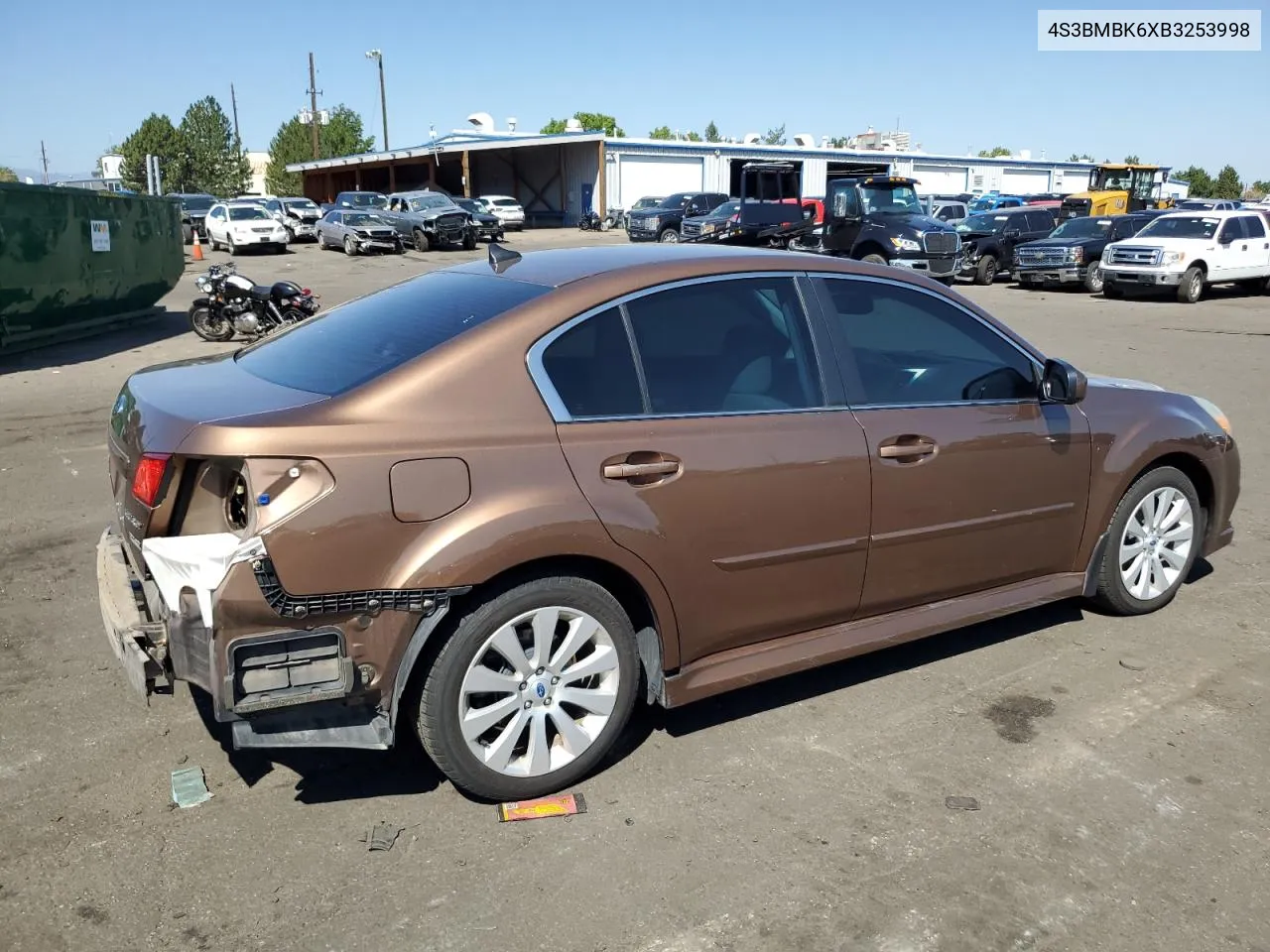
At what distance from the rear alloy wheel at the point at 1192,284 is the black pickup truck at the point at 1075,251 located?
1.80 m

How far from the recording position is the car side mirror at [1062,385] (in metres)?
4.18

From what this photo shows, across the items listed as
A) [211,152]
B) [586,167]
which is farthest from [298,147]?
[586,167]

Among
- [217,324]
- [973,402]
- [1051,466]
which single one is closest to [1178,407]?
[1051,466]

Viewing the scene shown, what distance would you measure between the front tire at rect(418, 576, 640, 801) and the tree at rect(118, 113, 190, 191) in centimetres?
7720

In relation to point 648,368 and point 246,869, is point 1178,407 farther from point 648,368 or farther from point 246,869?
point 246,869

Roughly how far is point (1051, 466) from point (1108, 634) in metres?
0.97

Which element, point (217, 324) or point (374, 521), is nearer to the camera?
point (374, 521)

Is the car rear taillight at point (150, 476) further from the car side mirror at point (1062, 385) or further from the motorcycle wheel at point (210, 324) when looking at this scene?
the motorcycle wheel at point (210, 324)

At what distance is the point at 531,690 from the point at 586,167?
47.2 m

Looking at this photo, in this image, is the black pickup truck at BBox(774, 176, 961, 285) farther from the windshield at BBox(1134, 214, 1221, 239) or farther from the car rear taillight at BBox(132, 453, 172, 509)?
the car rear taillight at BBox(132, 453, 172, 509)

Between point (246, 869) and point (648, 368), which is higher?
point (648, 368)

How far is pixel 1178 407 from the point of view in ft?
15.7

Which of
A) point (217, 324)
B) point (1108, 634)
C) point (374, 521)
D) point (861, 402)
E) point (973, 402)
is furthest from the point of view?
point (217, 324)

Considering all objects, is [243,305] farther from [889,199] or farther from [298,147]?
[298,147]
